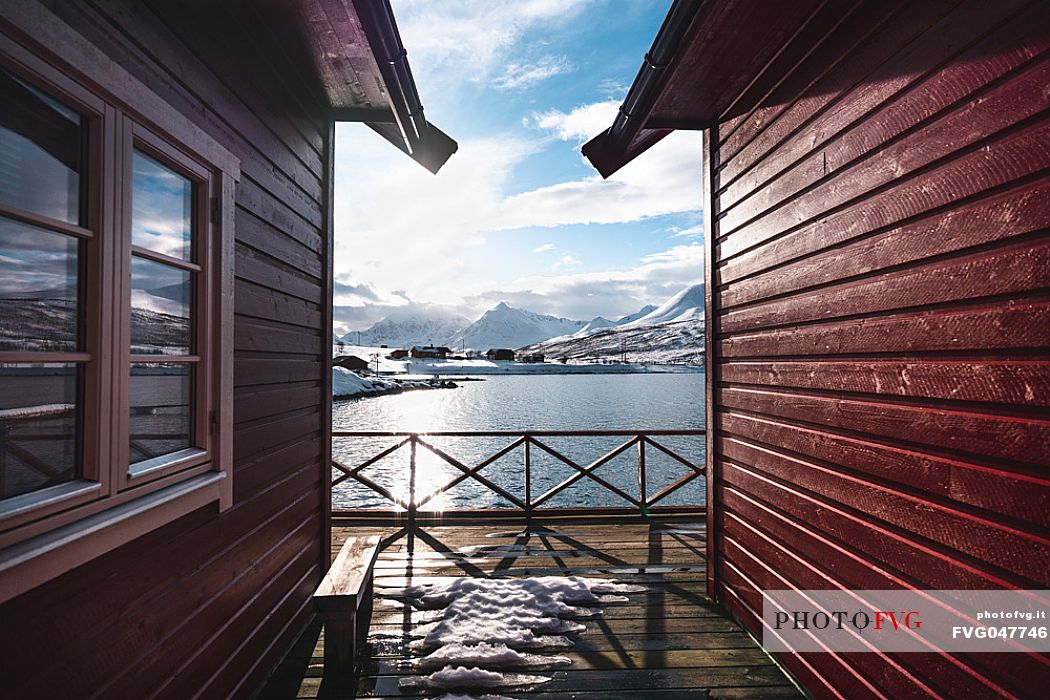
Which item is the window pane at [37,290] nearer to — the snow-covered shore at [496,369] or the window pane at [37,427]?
the window pane at [37,427]

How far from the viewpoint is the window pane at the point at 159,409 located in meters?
1.79

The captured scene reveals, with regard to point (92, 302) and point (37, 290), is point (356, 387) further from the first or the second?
point (37, 290)

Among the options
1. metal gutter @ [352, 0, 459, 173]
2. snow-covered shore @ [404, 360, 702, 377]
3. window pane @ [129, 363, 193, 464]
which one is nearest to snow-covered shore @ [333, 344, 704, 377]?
snow-covered shore @ [404, 360, 702, 377]

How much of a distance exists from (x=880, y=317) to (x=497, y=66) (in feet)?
10.1

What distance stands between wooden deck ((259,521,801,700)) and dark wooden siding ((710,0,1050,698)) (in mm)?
372

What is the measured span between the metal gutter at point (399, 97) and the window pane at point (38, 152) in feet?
4.16

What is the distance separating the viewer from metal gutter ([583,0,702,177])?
247cm

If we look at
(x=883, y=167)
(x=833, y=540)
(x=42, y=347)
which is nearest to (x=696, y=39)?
(x=883, y=167)

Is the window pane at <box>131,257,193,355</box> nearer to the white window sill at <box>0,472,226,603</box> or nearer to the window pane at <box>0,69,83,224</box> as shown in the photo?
the window pane at <box>0,69,83,224</box>

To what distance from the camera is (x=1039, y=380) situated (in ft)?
4.70

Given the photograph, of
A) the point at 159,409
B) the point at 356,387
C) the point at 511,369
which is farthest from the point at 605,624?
the point at 511,369

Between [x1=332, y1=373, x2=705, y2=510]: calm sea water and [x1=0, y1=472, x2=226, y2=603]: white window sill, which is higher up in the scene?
[x1=0, y1=472, x2=226, y2=603]: white window sill

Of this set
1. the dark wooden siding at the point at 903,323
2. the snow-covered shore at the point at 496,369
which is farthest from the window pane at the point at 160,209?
the snow-covered shore at the point at 496,369

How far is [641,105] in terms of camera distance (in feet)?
10.5
